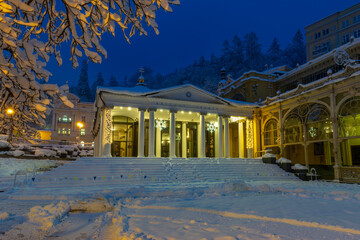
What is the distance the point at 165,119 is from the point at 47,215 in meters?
21.3

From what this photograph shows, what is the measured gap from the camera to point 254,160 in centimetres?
2258

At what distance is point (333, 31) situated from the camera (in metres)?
41.6

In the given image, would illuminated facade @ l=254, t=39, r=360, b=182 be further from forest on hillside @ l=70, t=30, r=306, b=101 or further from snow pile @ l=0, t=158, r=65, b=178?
forest on hillside @ l=70, t=30, r=306, b=101

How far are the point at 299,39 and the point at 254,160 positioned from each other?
6654 cm

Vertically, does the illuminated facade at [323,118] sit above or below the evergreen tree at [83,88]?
below

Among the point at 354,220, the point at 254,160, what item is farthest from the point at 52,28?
the point at 254,160

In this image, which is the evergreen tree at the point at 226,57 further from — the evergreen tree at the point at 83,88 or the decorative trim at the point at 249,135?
the decorative trim at the point at 249,135

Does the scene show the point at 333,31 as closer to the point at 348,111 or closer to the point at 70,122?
the point at 348,111

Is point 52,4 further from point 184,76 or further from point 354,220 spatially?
point 184,76

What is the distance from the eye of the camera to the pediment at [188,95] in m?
23.3

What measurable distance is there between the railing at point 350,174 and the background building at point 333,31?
2870 cm

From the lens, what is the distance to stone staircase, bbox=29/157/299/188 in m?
14.5

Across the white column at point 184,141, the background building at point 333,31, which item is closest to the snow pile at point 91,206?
the white column at point 184,141

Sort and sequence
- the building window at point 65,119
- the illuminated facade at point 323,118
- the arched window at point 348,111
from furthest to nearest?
the building window at point 65,119 → the illuminated facade at point 323,118 → the arched window at point 348,111
